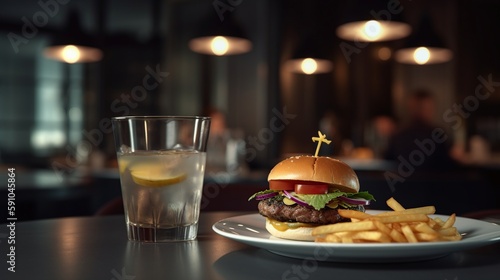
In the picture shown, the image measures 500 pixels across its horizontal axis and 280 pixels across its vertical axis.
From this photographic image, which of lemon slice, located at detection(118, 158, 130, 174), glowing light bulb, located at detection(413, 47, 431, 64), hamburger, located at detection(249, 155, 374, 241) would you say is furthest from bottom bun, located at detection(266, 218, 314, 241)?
glowing light bulb, located at detection(413, 47, 431, 64)

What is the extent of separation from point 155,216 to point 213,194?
1023mm

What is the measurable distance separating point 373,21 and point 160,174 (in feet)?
13.0

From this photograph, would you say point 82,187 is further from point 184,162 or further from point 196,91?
point 196,91

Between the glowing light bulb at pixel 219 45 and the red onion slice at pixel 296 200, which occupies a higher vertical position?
the glowing light bulb at pixel 219 45

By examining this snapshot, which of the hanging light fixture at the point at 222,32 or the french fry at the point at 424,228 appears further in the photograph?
the hanging light fixture at the point at 222,32

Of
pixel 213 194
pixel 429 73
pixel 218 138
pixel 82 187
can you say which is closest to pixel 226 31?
pixel 218 138

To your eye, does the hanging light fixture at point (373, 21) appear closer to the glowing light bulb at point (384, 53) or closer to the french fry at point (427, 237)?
the french fry at point (427, 237)

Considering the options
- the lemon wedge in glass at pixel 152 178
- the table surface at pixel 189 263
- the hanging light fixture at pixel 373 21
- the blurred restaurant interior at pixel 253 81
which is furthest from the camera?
the blurred restaurant interior at pixel 253 81

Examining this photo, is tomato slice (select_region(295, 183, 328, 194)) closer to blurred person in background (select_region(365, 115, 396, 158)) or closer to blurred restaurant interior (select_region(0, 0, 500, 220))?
blurred restaurant interior (select_region(0, 0, 500, 220))

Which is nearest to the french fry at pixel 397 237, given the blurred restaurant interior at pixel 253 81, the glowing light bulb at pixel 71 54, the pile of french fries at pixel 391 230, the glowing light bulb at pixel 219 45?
the pile of french fries at pixel 391 230

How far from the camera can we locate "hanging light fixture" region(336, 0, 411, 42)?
4.70 m

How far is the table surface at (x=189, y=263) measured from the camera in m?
0.98

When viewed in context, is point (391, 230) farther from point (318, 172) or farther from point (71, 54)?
point (71, 54)

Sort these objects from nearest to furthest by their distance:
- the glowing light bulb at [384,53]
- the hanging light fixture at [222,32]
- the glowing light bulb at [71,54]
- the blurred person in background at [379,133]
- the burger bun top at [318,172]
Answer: the burger bun top at [318,172]
the hanging light fixture at [222,32]
the glowing light bulb at [71,54]
the blurred person in background at [379,133]
the glowing light bulb at [384,53]
